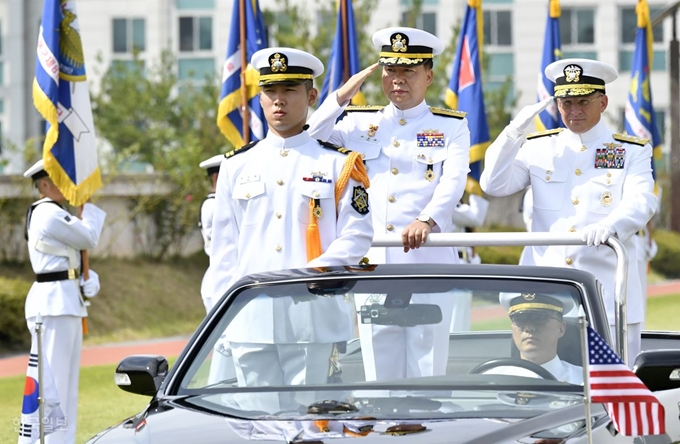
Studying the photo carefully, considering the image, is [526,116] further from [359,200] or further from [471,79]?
[471,79]

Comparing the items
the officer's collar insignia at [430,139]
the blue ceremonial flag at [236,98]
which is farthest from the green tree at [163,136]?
the officer's collar insignia at [430,139]

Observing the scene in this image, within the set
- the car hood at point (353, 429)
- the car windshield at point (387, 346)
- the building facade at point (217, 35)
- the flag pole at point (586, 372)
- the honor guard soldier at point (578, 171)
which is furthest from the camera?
the building facade at point (217, 35)

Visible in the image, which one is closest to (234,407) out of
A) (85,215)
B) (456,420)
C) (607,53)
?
(456,420)

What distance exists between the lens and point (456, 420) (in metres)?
4.46

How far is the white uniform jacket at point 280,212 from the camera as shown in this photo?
21.5ft

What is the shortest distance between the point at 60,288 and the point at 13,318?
8.07 meters

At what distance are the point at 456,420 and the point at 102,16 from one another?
40984 mm

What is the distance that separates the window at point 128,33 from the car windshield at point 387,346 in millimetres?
39215

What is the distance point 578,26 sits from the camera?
149ft

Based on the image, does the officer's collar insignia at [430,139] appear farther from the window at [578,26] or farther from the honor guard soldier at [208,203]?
the window at [578,26]

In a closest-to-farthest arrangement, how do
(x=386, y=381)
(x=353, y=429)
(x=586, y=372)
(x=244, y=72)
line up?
1. (x=586, y=372)
2. (x=353, y=429)
3. (x=386, y=381)
4. (x=244, y=72)

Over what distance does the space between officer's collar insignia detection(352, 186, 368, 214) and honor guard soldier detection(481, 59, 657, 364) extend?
1180 millimetres

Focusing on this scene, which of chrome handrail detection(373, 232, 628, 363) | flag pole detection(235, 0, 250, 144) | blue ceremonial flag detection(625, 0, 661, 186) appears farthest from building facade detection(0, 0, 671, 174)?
chrome handrail detection(373, 232, 628, 363)

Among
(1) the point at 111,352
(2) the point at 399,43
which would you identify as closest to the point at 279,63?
(2) the point at 399,43
